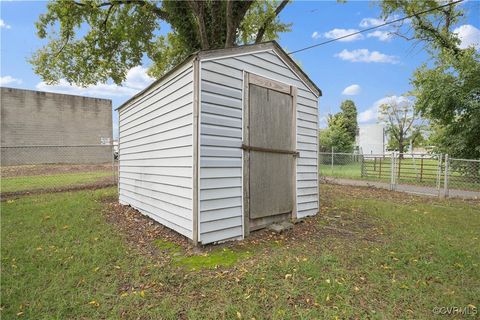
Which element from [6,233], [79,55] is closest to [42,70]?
[79,55]

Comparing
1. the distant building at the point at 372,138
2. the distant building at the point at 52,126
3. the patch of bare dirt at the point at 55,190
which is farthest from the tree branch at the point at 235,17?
the distant building at the point at 372,138

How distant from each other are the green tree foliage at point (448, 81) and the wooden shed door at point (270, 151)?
28.3 ft

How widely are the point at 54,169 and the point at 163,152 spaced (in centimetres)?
1223

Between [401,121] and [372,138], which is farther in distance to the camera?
[372,138]

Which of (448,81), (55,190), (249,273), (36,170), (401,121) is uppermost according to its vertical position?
(401,121)

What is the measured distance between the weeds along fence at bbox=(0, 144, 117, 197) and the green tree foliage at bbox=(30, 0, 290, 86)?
3697 mm

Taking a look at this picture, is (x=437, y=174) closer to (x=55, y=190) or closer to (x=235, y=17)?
(x=235, y=17)

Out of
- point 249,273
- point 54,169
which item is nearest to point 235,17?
point 249,273

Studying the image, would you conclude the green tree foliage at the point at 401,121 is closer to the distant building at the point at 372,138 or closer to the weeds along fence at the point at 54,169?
the distant building at the point at 372,138

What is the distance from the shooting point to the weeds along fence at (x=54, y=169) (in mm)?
8734

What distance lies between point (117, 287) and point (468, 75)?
12559 millimetres

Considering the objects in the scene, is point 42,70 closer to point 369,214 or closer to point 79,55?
point 79,55

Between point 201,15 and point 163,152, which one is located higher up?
point 201,15

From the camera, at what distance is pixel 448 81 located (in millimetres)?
10203
